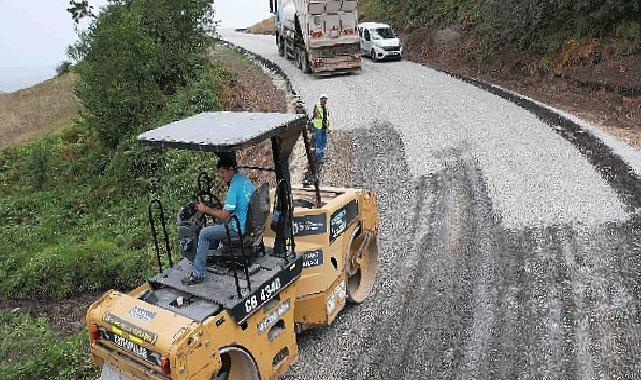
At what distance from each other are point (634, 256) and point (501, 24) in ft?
49.0

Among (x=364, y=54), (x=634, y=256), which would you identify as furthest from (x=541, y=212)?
(x=364, y=54)

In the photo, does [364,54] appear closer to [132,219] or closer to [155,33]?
[155,33]

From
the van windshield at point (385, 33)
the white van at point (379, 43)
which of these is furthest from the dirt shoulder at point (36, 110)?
the van windshield at point (385, 33)

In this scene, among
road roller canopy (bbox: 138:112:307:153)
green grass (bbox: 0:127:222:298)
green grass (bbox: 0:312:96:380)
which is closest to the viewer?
road roller canopy (bbox: 138:112:307:153)

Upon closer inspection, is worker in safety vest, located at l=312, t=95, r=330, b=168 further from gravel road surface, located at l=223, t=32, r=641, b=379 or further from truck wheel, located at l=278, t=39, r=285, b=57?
truck wheel, located at l=278, t=39, r=285, b=57

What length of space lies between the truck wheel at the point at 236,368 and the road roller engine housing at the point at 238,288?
1 cm

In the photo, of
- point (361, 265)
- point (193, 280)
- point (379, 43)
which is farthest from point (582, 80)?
point (193, 280)

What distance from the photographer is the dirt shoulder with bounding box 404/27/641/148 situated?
16.4m

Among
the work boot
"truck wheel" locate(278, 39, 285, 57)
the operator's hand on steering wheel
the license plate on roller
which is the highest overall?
"truck wheel" locate(278, 39, 285, 57)

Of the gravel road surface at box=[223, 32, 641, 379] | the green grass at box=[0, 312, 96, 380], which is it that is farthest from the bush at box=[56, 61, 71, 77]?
the green grass at box=[0, 312, 96, 380]

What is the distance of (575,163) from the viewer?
1316 centimetres

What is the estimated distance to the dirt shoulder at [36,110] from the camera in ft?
93.0

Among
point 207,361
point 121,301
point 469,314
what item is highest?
point 121,301

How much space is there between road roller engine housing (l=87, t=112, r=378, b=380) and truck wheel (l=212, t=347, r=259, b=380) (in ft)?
0.03
